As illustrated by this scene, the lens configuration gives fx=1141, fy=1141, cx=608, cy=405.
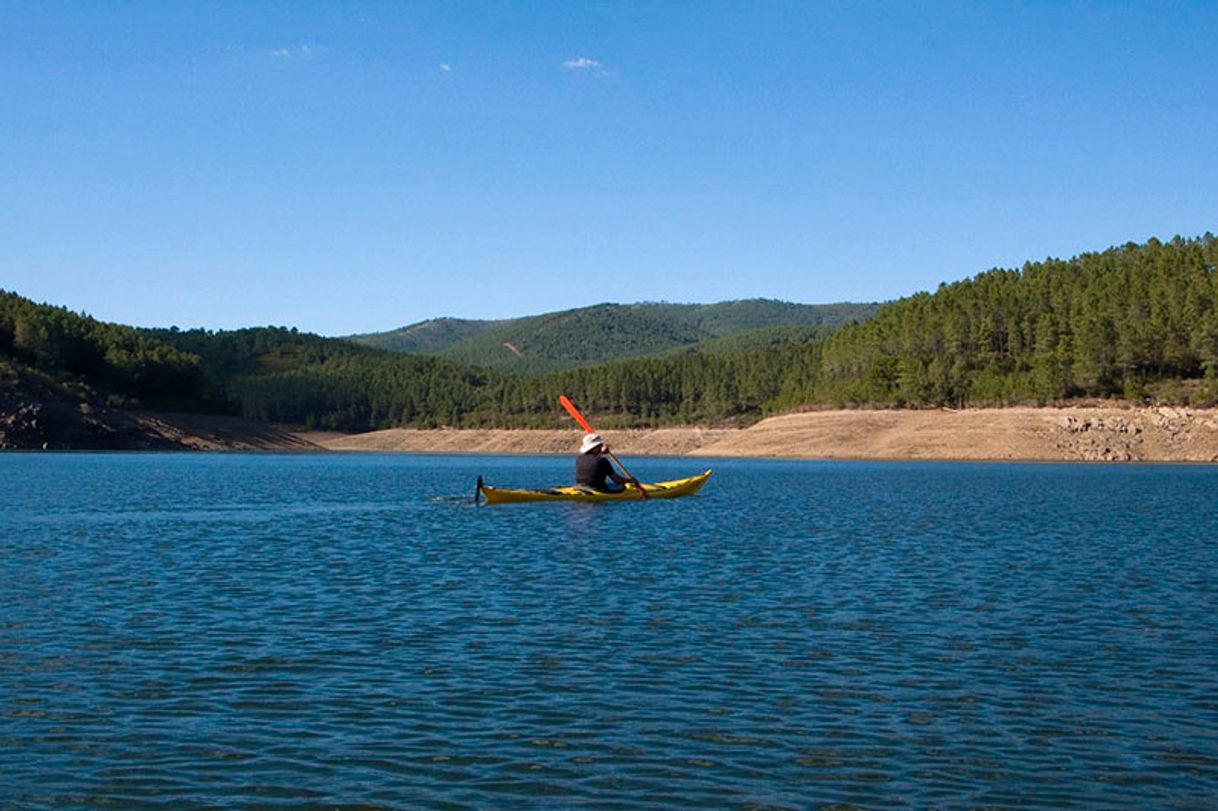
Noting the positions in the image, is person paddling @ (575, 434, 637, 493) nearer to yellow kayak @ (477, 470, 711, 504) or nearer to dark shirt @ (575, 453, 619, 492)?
dark shirt @ (575, 453, 619, 492)

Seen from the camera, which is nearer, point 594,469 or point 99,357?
point 594,469

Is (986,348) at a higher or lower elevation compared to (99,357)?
lower

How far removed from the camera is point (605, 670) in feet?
60.1

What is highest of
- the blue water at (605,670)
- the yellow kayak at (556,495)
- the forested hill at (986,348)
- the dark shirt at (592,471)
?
the forested hill at (986,348)

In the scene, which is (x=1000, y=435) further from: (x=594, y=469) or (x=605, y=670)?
(x=605, y=670)

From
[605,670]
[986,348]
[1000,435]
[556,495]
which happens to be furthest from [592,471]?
[986,348]

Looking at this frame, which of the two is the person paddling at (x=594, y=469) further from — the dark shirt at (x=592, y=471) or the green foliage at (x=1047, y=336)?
the green foliage at (x=1047, y=336)

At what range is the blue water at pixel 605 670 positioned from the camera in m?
13.0

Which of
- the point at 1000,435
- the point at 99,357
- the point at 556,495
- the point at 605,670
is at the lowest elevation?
the point at 605,670

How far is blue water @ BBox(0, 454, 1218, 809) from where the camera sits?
12984 mm

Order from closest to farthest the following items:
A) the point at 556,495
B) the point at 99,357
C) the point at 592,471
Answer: the point at 556,495, the point at 592,471, the point at 99,357

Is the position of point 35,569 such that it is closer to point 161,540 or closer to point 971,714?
point 161,540

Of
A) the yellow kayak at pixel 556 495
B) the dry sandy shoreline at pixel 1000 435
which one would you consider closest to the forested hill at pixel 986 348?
the dry sandy shoreline at pixel 1000 435

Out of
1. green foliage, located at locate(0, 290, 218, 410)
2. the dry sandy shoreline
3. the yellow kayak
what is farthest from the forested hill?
the yellow kayak
